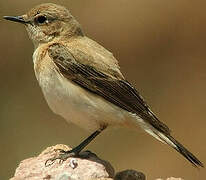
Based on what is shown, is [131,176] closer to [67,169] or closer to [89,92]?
[67,169]

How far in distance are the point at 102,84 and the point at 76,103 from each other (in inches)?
17.4

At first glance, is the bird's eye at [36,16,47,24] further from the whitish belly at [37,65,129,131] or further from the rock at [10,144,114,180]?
the rock at [10,144,114,180]

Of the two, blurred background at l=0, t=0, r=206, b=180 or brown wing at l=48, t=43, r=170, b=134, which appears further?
blurred background at l=0, t=0, r=206, b=180

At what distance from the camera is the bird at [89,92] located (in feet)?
38.3

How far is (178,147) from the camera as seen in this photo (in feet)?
39.1

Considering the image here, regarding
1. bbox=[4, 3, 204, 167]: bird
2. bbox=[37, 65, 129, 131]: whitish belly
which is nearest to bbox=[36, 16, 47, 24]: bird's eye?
bbox=[4, 3, 204, 167]: bird

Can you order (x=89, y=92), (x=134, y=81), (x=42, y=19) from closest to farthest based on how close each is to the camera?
(x=89, y=92) → (x=42, y=19) → (x=134, y=81)

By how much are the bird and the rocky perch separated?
0.20 metres

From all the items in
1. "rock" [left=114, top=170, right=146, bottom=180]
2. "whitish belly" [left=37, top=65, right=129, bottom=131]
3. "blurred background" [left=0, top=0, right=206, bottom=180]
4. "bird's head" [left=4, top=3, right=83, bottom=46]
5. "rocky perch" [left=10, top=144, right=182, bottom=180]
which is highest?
"bird's head" [left=4, top=3, right=83, bottom=46]

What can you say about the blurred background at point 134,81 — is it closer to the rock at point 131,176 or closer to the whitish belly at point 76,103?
the whitish belly at point 76,103

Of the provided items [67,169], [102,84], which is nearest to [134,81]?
[102,84]

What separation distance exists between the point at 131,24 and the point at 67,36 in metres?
9.42

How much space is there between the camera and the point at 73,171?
11.1m

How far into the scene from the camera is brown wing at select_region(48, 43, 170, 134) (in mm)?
11844
